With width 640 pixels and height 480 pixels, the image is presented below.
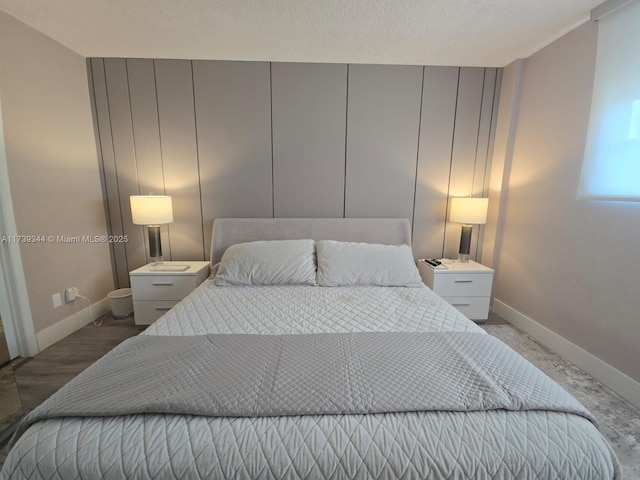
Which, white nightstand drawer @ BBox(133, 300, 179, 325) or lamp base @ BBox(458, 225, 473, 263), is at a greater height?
lamp base @ BBox(458, 225, 473, 263)

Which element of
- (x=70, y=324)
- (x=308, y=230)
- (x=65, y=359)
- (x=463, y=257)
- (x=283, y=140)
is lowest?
(x=65, y=359)

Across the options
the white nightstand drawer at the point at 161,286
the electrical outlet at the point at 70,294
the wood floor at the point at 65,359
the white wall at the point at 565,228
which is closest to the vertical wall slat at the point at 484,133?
the white wall at the point at 565,228

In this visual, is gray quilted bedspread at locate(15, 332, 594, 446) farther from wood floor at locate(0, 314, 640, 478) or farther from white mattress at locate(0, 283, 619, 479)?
wood floor at locate(0, 314, 640, 478)

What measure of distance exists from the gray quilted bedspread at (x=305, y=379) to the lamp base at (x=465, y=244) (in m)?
1.56

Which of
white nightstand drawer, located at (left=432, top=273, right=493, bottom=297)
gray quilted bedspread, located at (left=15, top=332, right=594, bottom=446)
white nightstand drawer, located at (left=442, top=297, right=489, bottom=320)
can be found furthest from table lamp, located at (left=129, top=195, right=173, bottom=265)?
white nightstand drawer, located at (left=442, top=297, right=489, bottom=320)

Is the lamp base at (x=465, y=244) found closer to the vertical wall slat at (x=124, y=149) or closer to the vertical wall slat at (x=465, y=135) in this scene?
the vertical wall slat at (x=465, y=135)

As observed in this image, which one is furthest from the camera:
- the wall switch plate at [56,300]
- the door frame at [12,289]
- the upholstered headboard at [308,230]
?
the upholstered headboard at [308,230]

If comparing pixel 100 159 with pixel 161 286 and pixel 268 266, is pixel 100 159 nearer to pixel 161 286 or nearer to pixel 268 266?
pixel 161 286

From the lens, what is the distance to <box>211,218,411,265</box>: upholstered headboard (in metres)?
2.71

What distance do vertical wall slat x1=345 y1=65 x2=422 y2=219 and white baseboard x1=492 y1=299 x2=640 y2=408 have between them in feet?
4.65

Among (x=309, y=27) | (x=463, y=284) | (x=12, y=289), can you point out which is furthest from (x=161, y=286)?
(x=463, y=284)

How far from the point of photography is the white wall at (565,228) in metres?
1.82

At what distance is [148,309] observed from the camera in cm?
253

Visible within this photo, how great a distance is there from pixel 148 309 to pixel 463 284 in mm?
2871
